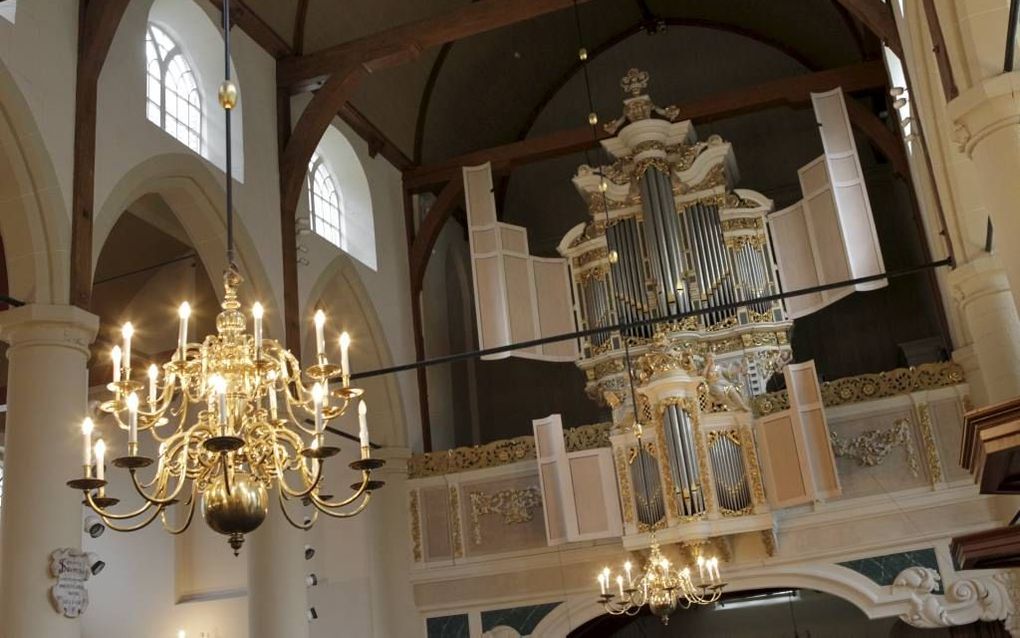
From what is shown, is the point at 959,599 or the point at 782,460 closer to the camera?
the point at 959,599

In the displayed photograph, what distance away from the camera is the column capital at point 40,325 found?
9539mm

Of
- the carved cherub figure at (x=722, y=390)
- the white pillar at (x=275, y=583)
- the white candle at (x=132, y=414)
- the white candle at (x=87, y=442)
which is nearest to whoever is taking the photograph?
the white candle at (x=132, y=414)

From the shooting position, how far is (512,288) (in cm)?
1606

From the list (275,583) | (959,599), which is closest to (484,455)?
(275,583)

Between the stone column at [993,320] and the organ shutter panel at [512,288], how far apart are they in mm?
6287

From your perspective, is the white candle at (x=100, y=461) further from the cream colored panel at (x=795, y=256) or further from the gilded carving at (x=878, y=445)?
the cream colored panel at (x=795, y=256)

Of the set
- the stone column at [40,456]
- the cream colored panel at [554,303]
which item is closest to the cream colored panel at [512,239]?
the cream colored panel at [554,303]

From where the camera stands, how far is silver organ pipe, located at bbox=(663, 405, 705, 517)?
13719 millimetres

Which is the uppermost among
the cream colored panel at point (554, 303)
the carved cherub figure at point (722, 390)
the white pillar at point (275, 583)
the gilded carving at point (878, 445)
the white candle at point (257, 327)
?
the cream colored panel at point (554, 303)

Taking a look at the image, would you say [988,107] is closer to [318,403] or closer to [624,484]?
[318,403]

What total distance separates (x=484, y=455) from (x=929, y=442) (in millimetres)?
5972

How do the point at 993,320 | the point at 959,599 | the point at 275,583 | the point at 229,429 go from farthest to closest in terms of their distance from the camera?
1. the point at 959,599
2. the point at 275,583
3. the point at 993,320
4. the point at 229,429

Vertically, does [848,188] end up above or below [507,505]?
above

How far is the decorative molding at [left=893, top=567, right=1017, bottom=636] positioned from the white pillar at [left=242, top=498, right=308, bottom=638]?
7.33 meters
